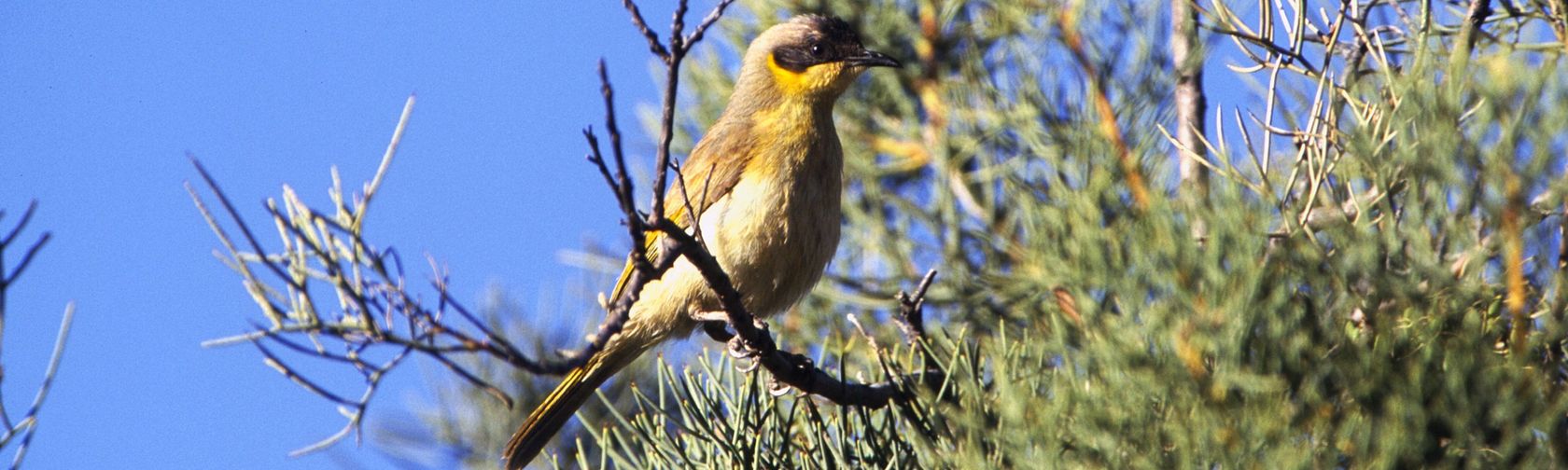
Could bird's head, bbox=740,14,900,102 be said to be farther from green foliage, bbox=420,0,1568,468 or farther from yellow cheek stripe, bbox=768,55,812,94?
green foliage, bbox=420,0,1568,468

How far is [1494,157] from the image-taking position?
1918 millimetres

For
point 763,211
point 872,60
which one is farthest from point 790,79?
point 763,211

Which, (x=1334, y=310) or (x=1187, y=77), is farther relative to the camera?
(x=1187, y=77)

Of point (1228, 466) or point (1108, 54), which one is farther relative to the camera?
point (1108, 54)

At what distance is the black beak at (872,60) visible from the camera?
414 centimetres

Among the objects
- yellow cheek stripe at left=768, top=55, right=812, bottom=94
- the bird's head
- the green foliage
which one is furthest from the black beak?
the green foliage

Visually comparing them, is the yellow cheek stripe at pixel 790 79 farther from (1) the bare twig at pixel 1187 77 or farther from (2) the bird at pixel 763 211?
(1) the bare twig at pixel 1187 77

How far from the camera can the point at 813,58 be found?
4.37 meters

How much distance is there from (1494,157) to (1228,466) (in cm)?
55

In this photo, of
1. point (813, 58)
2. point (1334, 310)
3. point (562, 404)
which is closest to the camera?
point (1334, 310)

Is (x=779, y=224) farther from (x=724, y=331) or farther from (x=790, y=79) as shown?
(x=790, y=79)

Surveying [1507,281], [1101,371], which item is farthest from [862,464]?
[1507,281]

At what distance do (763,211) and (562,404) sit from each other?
0.80 m

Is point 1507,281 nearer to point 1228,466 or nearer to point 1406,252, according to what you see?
point 1406,252
